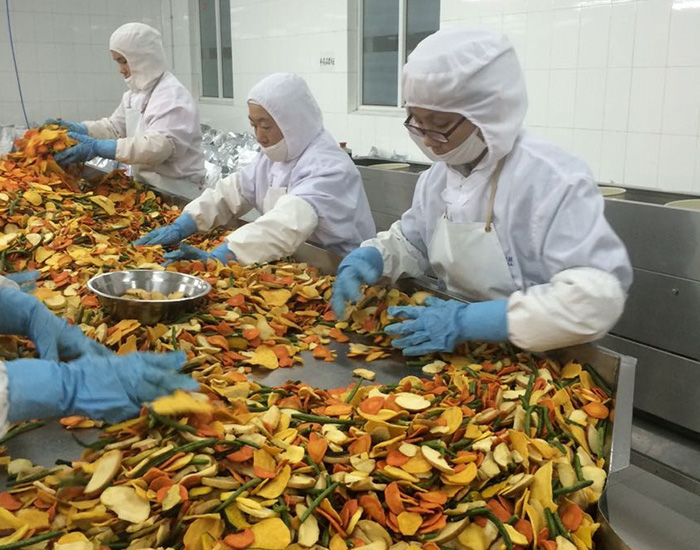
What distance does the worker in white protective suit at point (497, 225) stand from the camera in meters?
1.59

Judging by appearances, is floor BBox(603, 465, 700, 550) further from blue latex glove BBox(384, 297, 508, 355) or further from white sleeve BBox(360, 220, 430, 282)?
white sleeve BBox(360, 220, 430, 282)

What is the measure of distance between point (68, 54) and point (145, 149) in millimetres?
3936

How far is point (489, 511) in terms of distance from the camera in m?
1.14

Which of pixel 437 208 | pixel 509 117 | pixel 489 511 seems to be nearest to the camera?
pixel 489 511

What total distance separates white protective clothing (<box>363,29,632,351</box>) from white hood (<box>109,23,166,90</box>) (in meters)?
2.56

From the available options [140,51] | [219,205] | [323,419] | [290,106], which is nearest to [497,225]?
[323,419]

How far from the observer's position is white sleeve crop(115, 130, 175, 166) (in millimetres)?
3584

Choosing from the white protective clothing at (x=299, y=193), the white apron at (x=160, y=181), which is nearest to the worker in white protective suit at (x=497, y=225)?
the white protective clothing at (x=299, y=193)

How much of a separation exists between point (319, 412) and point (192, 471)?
31 cm

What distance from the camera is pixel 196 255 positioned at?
7.77 ft

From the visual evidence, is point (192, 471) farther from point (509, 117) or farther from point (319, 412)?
point (509, 117)

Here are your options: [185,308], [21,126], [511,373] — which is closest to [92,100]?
[21,126]

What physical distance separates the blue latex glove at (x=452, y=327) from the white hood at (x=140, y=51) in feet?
9.43

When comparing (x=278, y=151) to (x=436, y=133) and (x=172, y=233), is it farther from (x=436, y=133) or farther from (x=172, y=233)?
(x=436, y=133)
